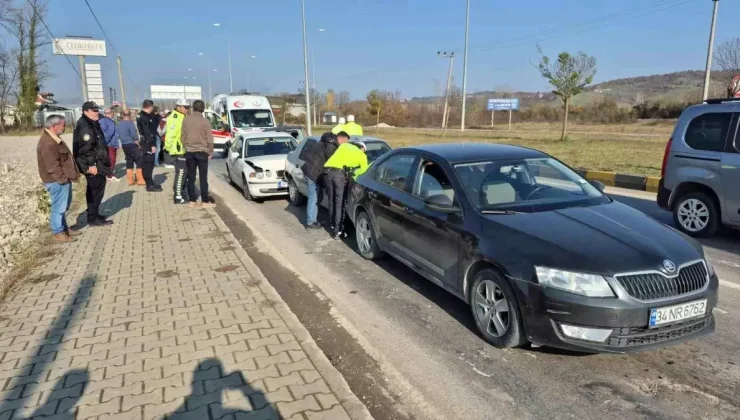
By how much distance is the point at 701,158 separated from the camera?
7.13 m

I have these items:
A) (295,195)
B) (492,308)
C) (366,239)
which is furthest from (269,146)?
(492,308)

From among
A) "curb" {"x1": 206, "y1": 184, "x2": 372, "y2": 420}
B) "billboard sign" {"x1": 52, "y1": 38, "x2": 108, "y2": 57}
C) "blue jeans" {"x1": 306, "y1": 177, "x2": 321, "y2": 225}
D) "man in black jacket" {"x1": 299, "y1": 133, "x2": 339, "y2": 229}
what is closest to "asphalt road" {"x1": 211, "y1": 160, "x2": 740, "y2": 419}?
"curb" {"x1": 206, "y1": 184, "x2": 372, "y2": 420}

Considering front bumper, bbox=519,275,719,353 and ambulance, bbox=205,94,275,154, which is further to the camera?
ambulance, bbox=205,94,275,154

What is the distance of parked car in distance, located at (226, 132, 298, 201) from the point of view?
10609mm

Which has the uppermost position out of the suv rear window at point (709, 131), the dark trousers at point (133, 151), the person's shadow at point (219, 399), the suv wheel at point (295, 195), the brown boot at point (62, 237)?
the suv rear window at point (709, 131)

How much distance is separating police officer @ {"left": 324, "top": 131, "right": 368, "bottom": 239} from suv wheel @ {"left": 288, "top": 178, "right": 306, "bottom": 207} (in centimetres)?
254

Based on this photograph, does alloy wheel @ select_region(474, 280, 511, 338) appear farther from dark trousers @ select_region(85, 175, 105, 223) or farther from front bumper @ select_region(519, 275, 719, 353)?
dark trousers @ select_region(85, 175, 105, 223)

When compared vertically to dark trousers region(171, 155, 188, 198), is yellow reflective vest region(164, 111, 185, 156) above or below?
above

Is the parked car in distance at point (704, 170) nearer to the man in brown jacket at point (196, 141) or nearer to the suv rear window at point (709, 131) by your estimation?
the suv rear window at point (709, 131)

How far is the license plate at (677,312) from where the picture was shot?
133 inches

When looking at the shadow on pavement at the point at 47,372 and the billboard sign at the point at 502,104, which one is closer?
the shadow on pavement at the point at 47,372

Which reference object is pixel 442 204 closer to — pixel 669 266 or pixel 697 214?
pixel 669 266

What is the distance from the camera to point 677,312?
136 inches

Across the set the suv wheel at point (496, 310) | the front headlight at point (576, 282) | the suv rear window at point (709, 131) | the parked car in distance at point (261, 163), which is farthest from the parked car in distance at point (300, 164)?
the front headlight at point (576, 282)
